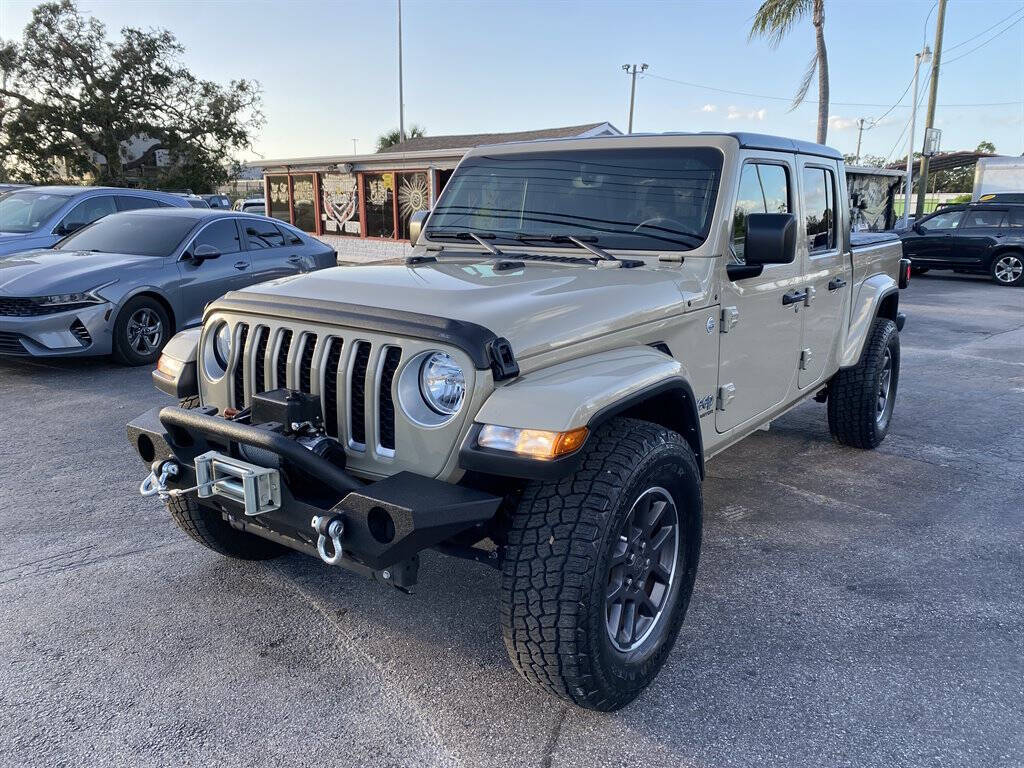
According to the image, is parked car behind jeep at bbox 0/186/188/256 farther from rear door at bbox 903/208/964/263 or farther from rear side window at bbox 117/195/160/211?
rear door at bbox 903/208/964/263

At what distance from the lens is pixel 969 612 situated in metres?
3.35

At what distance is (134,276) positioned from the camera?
757cm

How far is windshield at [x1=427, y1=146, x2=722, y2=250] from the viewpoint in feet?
11.7

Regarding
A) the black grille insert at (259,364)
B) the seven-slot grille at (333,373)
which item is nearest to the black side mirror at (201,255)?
the seven-slot grille at (333,373)

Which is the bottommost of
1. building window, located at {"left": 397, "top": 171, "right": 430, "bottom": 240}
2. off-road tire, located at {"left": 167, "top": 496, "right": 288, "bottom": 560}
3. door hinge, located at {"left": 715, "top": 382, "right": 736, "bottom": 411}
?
off-road tire, located at {"left": 167, "top": 496, "right": 288, "bottom": 560}

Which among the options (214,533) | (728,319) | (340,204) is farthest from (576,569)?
(340,204)

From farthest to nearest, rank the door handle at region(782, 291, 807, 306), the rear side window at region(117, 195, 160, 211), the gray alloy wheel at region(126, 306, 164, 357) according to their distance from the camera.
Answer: the rear side window at region(117, 195, 160, 211)
the gray alloy wheel at region(126, 306, 164, 357)
the door handle at region(782, 291, 807, 306)

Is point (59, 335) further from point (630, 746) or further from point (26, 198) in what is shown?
point (630, 746)

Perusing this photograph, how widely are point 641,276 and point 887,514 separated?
228 cm

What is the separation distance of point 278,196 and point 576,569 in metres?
25.3

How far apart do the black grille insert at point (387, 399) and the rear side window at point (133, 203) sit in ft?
31.3

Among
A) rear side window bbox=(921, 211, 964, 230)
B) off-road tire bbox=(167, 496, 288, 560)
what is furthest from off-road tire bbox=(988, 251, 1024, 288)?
off-road tire bbox=(167, 496, 288, 560)

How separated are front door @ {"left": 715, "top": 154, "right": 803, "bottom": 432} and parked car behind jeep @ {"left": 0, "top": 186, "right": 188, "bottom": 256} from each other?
8853mm

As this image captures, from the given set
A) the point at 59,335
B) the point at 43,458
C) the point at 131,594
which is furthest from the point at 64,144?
the point at 131,594
